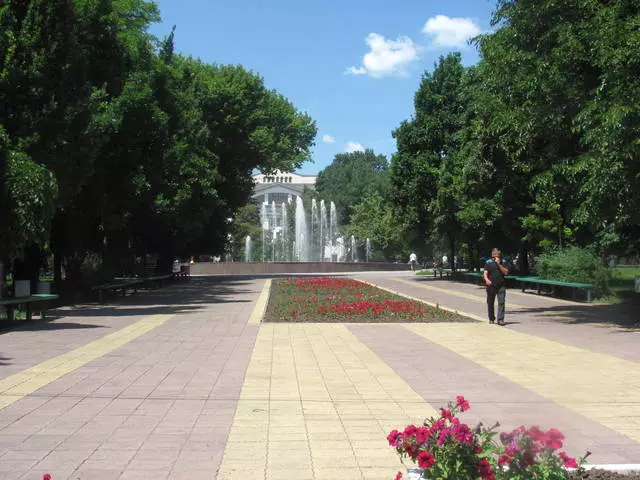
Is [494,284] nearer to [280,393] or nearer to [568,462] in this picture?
[280,393]

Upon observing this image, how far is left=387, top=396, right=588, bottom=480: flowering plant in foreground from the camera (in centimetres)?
391

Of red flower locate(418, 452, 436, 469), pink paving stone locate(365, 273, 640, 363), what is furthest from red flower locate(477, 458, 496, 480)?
pink paving stone locate(365, 273, 640, 363)

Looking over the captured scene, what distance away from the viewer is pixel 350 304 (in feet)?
65.1

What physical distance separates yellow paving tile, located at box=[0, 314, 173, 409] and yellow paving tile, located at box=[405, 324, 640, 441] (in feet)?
19.4

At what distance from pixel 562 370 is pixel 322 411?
4276 mm

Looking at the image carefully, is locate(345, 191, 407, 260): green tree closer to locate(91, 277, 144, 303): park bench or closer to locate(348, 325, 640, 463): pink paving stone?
locate(91, 277, 144, 303): park bench

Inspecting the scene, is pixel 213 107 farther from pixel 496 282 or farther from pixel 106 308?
pixel 496 282

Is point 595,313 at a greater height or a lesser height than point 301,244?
lesser

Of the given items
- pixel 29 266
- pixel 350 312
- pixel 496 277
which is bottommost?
pixel 350 312

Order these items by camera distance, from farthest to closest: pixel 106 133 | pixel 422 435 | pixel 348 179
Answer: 1. pixel 348 179
2. pixel 106 133
3. pixel 422 435

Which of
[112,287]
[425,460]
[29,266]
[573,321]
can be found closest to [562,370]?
[425,460]

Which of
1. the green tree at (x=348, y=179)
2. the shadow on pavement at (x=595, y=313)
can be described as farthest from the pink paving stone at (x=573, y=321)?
the green tree at (x=348, y=179)

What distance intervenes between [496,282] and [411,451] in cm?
1256

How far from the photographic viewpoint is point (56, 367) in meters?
9.91
